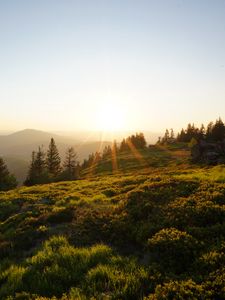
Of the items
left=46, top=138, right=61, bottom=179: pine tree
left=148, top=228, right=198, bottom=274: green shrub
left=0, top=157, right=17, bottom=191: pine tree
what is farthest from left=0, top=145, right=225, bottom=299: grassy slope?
left=46, top=138, right=61, bottom=179: pine tree

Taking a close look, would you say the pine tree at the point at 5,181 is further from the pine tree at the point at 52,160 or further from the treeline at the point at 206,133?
the treeline at the point at 206,133

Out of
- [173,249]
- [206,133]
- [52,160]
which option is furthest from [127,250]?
[206,133]

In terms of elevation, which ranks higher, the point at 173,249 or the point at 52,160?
the point at 52,160

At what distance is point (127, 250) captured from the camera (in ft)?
37.4

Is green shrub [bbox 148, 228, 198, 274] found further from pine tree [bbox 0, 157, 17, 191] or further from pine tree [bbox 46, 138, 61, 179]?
pine tree [bbox 46, 138, 61, 179]

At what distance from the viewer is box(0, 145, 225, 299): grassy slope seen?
8383mm

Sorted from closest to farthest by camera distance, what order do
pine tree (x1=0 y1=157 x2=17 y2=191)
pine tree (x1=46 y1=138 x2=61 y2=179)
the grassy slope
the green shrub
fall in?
the grassy slope
the green shrub
pine tree (x1=0 y1=157 x2=17 y2=191)
pine tree (x1=46 y1=138 x2=61 y2=179)

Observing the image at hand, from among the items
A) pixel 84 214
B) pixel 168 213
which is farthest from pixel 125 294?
pixel 84 214

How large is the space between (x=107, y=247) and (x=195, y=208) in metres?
4.31

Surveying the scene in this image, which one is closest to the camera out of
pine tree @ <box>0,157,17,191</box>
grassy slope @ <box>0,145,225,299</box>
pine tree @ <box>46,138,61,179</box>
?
grassy slope @ <box>0,145,225,299</box>

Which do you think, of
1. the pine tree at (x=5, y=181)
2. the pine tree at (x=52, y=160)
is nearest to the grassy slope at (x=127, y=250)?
the pine tree at (x=5, y=181)

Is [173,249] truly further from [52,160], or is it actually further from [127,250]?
[52,160]

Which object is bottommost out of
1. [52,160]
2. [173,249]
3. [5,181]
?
[5,181]

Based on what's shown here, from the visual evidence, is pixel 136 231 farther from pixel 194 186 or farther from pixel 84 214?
pixel 194 186
